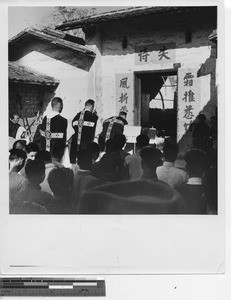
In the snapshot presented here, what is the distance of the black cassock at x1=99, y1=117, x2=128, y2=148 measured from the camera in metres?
2.18

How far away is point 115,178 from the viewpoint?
2.15m

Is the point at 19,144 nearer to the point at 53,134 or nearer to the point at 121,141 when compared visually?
the point at 53,134

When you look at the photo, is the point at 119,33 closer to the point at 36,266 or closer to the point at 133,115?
the point at 133,115

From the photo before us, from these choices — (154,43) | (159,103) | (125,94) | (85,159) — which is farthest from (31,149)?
(154,43)

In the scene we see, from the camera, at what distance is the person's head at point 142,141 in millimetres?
2166

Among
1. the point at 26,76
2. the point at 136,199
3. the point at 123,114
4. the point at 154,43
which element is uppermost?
the point at 154,43

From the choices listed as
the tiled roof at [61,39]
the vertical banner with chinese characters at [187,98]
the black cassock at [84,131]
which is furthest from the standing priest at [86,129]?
the vertical banner with chinese characters at [187,98]

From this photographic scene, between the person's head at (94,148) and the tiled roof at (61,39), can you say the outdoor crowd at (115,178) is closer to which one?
the person's head at (94,148)

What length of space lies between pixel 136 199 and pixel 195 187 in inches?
9.1

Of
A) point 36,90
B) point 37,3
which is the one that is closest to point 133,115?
point 36,90

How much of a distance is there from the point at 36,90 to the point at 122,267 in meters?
0.77

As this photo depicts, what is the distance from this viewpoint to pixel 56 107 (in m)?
2.20

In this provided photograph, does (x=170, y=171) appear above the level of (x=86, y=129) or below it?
below

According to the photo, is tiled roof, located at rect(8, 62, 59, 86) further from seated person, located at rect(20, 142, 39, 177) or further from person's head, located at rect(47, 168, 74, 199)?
person's head, located at rect(47, 168, 74, 199)
